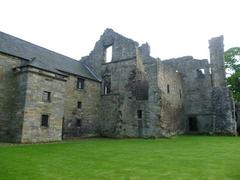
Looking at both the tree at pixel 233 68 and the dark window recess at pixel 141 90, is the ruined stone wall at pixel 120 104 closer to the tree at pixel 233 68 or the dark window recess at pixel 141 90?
the dark window recess at pixel 141 90

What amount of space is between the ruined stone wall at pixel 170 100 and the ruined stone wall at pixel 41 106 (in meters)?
9.04

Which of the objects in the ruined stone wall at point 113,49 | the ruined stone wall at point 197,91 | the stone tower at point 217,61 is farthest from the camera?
the ruined stone wall at point 197,91

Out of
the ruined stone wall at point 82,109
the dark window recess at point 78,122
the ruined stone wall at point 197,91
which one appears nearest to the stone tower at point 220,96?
the ruined stone wall at point 197,91

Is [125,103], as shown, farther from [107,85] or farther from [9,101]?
[9,101]

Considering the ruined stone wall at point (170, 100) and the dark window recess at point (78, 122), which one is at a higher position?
the ruined stone wall at point (170, 100)

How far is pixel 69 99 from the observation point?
74.0ft

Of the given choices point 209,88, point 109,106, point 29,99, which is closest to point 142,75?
point 109,106

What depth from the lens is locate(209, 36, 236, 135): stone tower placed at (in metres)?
26.7

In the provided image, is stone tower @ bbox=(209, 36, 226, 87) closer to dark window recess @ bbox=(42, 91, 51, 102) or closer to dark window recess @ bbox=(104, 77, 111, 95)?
dark window recess @ bbox=(104, 77, 111, 95)

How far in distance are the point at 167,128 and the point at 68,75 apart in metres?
10.5

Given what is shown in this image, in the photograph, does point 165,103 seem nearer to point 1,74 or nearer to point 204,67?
point 204,67

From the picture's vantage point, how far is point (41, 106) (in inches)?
722

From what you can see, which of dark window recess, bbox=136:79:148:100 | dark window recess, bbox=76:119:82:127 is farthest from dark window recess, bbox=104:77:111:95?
dark window recess, bbox=76:119:82:127

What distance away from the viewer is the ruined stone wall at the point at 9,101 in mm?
17422
